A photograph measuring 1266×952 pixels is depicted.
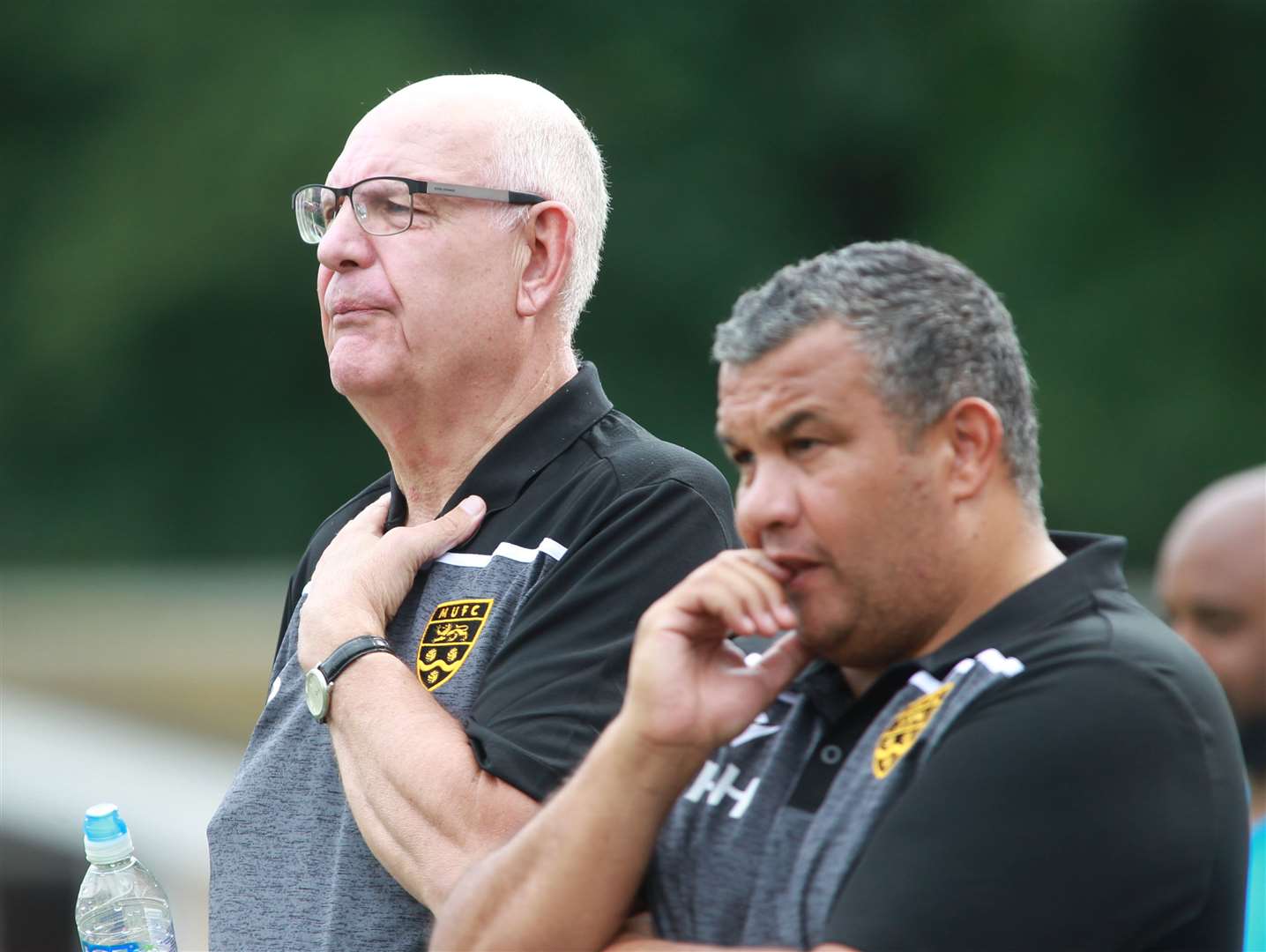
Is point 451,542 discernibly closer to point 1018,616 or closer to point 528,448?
point 528,448

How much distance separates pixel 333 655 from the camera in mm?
2449

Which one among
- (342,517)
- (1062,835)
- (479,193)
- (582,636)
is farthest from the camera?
(342,517)

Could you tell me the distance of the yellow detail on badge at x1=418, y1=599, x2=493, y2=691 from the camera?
8.11 ft

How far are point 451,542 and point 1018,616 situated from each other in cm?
95

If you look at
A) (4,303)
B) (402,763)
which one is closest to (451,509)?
(402,763)

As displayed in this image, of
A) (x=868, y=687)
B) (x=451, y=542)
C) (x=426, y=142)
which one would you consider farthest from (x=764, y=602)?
(x=426, y=142)

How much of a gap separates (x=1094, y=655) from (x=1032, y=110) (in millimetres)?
13981

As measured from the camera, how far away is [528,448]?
269 centimetres

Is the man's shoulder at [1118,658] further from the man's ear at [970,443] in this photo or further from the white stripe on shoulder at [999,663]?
the man's ear at [970,443]

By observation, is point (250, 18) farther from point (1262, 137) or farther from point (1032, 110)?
point (1262, 137)

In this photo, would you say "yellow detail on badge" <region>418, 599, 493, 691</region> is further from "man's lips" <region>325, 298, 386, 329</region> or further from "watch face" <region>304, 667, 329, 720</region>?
"man's lips" <region>325, 298, 386, 329</region>

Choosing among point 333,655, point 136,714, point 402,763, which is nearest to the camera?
point 402,763

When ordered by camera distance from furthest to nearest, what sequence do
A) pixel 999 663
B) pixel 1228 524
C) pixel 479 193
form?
pixel 1228 524, pixel 479 193, pixel 999 663

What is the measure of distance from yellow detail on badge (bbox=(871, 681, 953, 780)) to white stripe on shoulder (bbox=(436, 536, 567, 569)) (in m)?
0.66
